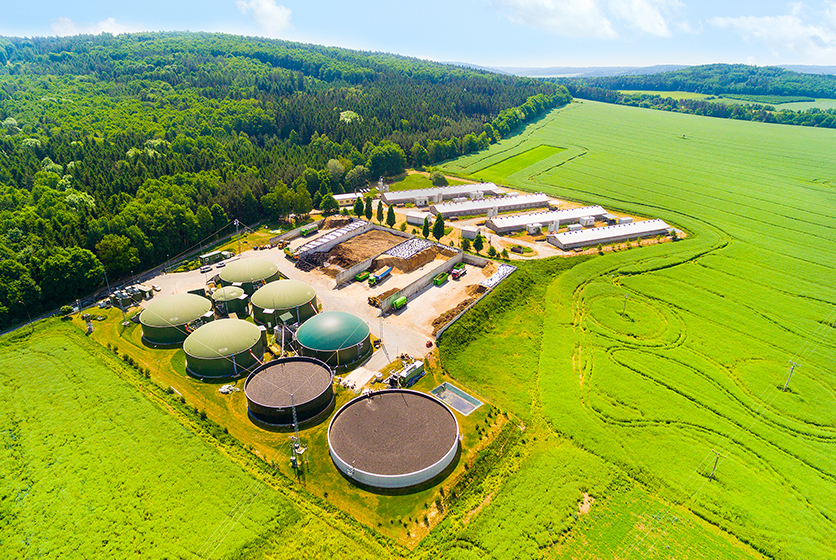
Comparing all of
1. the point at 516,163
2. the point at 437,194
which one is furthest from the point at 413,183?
the point at 516,163

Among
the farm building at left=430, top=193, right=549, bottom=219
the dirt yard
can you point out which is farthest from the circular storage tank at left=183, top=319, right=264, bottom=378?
the farm building at left=430, top=193, right=549, bottom=219

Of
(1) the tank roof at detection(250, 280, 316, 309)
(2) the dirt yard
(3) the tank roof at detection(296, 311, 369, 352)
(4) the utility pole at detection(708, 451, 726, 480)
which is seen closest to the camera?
(4) the utility pole at detection(708, 451, 726, 480)

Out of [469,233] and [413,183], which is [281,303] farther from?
[413,183]

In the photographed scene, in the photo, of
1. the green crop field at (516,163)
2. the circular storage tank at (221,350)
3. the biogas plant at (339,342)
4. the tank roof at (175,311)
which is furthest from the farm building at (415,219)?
the circular storage tank at (221,350)

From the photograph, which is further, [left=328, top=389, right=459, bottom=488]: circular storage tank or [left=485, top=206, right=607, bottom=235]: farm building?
[left=485, top=206, right=607, bottom=235]: farm building

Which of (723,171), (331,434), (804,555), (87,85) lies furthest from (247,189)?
(87,85)

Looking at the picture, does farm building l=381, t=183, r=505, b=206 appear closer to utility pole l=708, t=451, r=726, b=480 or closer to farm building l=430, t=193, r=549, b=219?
farm building l=430, t=193, r=549, b=219

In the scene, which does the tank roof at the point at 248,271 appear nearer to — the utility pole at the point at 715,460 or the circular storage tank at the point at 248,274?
the circular storage tank at the point at 248,274
